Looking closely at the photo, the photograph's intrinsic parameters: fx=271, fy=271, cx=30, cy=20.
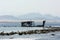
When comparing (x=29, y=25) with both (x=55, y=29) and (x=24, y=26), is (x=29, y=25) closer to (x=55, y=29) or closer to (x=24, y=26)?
(x=24, y=26)

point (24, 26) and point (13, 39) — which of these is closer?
point (13, 39)

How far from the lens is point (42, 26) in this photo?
36750 millimetres

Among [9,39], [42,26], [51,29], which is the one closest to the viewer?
[9,39]

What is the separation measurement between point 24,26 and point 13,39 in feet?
50.8

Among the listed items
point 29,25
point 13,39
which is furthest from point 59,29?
point 13,39

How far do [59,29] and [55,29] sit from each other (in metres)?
1.01

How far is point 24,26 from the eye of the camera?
118ft

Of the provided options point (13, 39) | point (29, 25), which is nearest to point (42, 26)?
point (29, 25)

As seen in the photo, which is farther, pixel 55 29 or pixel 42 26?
pixel 42 26

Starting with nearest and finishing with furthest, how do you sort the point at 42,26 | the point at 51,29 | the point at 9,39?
the point at 9,39 < the point at 51,29 < the point at 42,26

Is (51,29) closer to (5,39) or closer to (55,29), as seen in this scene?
(55,29)

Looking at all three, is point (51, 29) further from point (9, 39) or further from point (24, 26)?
point (9, 39)

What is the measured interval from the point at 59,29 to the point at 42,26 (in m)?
2.65

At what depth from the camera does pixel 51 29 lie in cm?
3425
